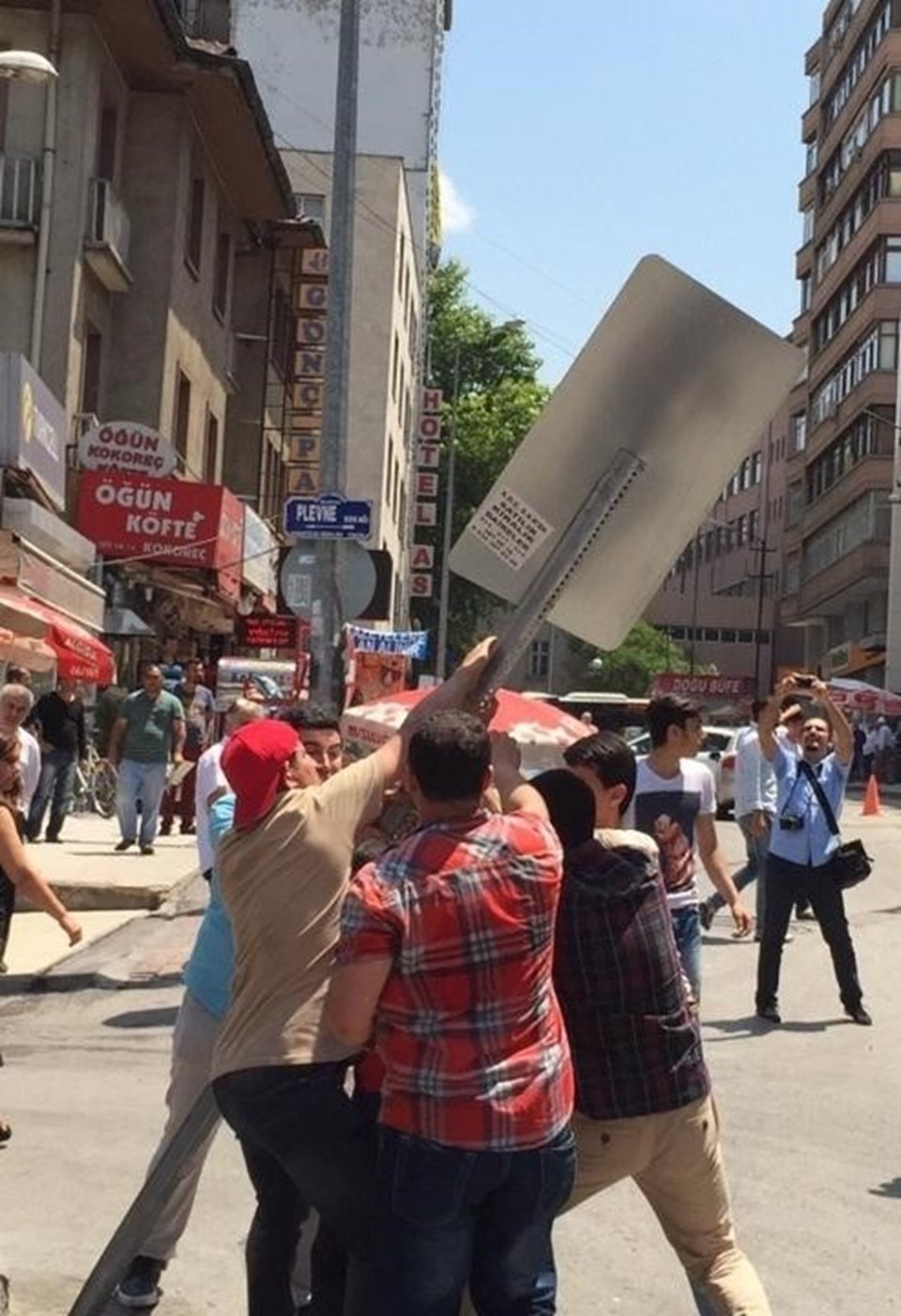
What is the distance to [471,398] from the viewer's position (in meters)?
73.4

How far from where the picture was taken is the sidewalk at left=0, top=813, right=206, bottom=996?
11.6 meters

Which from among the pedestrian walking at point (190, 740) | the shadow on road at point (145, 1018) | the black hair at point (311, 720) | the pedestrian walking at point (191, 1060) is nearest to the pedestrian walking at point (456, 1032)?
the pedestrian walking at point (191, 1060)

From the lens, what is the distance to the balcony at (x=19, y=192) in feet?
81.9

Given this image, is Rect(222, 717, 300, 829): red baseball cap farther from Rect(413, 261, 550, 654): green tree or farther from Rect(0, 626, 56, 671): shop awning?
Rect(413, 261, 550, 654): green tree

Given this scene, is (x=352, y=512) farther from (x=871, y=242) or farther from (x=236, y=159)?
(x=871, y=242)

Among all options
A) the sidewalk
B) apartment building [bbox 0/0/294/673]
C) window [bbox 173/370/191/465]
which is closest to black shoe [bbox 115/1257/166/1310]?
the sidewalk

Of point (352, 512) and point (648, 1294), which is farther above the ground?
point (352, 512)

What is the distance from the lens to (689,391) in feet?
14.0

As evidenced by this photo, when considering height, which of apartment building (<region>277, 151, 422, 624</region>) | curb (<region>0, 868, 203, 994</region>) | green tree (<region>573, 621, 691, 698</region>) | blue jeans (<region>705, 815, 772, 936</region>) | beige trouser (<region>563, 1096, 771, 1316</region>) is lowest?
curb (<region>0, 868, 203, 994</region>)

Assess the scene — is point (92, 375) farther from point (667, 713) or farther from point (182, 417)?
point (667, 713)

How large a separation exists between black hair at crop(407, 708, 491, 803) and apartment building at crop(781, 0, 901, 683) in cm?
5884

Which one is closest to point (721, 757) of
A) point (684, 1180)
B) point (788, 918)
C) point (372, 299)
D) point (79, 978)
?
Answer: point (788, 918)

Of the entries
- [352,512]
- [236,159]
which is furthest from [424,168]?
[352,512]

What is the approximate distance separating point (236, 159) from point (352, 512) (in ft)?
64.0
